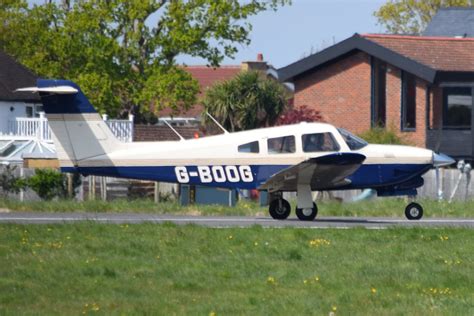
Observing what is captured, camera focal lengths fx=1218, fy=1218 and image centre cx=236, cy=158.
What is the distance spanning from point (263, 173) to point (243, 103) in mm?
20117

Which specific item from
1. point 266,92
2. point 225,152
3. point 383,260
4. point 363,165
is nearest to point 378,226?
point 363,165

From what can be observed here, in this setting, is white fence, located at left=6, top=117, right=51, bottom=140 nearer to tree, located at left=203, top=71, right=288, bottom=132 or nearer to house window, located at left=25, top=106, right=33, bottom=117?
house window, located at left=25, top=106, right=33, bottom=117

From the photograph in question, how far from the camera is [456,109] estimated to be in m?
42.8

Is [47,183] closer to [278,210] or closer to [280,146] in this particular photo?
[278,210]

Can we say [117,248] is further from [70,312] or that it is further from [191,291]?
[70,312]

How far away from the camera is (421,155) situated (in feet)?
79.7

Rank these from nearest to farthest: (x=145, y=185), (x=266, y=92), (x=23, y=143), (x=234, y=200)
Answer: (x=234, y=200)
(x=145, y=185)
(x=23, y=143)
(x=266, y=92)

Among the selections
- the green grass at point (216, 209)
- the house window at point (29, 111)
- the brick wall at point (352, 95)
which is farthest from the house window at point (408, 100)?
the house window at point (29, 111)

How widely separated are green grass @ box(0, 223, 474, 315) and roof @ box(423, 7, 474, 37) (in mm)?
35719

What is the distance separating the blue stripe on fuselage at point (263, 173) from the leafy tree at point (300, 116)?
58.9 ft

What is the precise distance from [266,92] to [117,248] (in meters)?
27.5

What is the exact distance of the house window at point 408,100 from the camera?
4266 centimetres

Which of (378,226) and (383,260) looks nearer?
(383,260)

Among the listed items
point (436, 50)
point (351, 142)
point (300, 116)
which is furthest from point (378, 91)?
point (351, 142)
